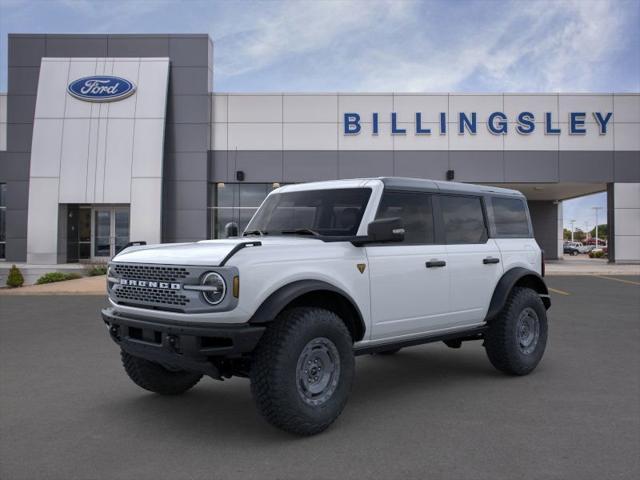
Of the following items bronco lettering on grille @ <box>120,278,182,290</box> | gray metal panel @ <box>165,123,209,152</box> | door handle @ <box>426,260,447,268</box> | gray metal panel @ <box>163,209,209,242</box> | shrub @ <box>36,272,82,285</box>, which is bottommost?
shrub @ <box>36,272,82,285</box>

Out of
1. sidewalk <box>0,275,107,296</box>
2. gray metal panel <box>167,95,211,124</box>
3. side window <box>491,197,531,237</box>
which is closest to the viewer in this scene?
side window <box>491,197,531,237</box>

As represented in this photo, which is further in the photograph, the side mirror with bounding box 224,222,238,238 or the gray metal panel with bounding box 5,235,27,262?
the gray metal panel with bounding box 5,235,27,262

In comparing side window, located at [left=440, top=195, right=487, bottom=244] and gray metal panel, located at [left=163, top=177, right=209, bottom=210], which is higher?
gray metal panel, located at [left=163, top=177, right=209, bottom=210]

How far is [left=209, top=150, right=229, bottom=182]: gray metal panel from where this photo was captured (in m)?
26.6

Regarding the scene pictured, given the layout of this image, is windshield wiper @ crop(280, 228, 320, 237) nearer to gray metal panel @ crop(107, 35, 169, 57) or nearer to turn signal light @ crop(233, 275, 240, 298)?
turn signal light @ crop(233, 275, 240, 298)

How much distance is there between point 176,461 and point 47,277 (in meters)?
15.7

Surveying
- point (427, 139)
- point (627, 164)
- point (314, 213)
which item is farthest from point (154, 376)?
point (627, 164)

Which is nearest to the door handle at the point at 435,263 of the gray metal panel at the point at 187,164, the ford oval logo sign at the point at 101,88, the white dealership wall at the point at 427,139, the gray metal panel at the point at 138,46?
the white dealership wall at the point at 427,139

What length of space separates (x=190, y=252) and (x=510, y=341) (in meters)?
3.51

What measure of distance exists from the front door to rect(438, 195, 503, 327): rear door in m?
23.7

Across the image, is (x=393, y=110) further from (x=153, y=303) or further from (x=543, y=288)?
(x=153, y=303)

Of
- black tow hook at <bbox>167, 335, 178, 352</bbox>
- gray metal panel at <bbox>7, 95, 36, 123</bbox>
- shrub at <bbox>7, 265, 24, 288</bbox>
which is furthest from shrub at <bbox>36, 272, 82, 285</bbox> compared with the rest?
black tow hook at <bbox>167, 335, 178, 352</bbox>

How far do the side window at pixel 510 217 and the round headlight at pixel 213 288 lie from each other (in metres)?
3.46

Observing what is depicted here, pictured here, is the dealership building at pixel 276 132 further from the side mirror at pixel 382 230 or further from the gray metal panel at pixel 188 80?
the side mirror at pixel 382 230
